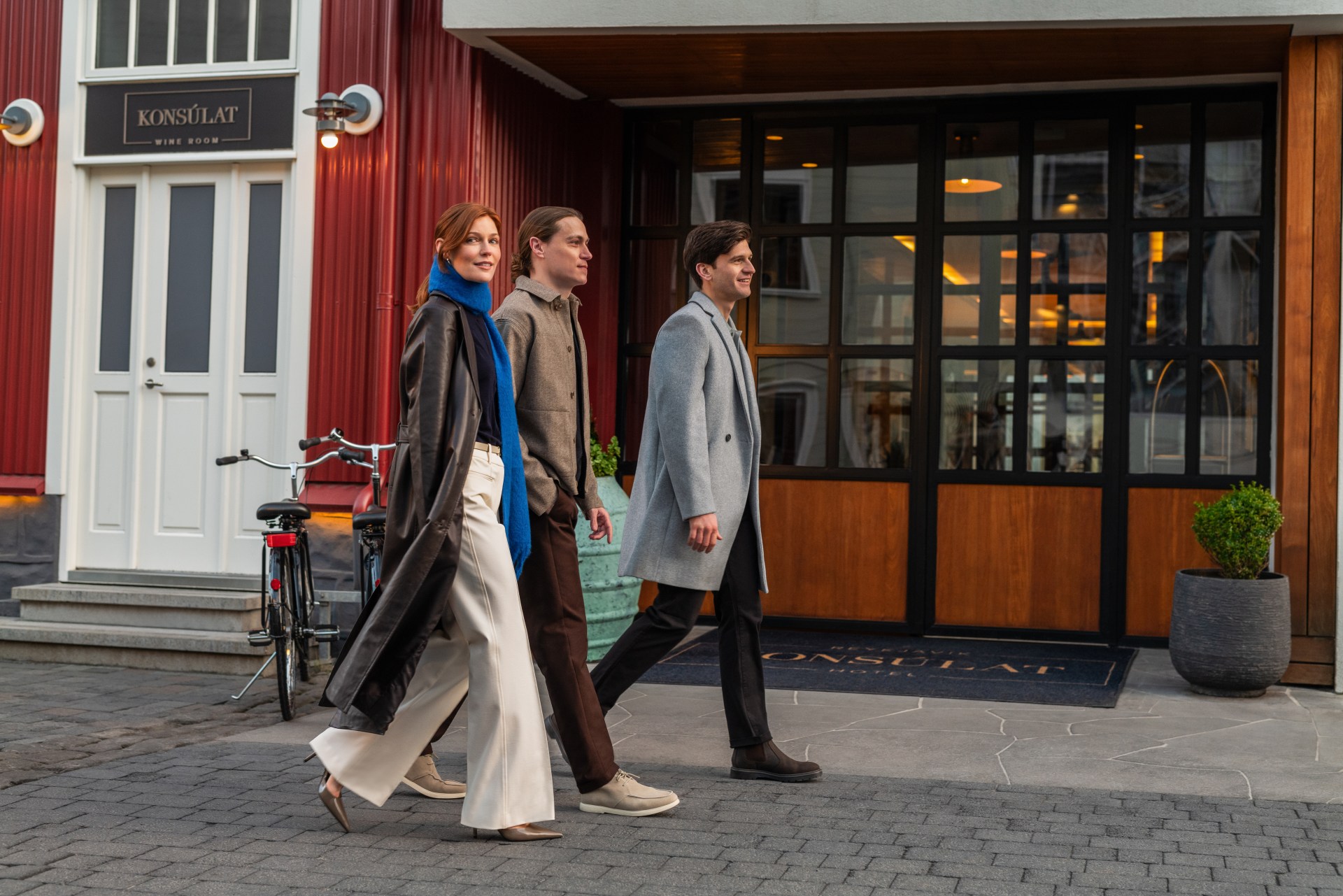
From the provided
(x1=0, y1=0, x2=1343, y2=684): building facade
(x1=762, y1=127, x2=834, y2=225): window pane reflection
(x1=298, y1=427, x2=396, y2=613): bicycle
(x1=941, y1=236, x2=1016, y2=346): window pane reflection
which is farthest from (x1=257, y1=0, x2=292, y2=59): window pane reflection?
(x1=941, y1=236, x2=1016, y2=346): window pane reflection

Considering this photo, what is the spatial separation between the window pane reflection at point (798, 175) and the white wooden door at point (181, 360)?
116 inches

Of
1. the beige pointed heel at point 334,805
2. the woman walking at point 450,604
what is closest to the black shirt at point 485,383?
the woman walking at point 450,604

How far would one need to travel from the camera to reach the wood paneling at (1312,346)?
720 centimetres

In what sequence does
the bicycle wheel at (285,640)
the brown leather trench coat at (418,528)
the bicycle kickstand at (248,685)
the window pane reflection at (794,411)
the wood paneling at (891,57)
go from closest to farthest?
the brown leather trench coat at (418,528) → the bicycle wheel at (285,640) → the bicycle kickstand at (248,685) → the wood paneling at (891,57) → the window pane reflection at (794,411)

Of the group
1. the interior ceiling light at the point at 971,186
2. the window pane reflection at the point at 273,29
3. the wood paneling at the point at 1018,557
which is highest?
the window pane reflection at the point at 273,29

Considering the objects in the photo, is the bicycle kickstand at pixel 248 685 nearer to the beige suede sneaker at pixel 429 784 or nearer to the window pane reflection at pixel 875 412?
the beige suede sneaker at pixel 429 784

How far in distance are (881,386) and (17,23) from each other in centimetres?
574

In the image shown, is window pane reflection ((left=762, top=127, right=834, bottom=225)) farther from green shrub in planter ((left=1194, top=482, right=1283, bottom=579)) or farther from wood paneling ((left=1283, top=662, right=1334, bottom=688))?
wood paneling ((left=1283, top=662, right=1334, bottom=688))

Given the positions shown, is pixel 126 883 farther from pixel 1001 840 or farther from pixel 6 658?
pixel 6 658

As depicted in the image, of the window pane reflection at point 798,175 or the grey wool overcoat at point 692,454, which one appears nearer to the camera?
the grey wool overcoat at point 692,454

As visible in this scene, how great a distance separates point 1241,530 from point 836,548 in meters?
2.66

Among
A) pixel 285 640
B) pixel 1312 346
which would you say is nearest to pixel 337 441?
pixel 285 640

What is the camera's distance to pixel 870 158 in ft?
29.7

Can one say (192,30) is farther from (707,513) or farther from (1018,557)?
(1018,557)
